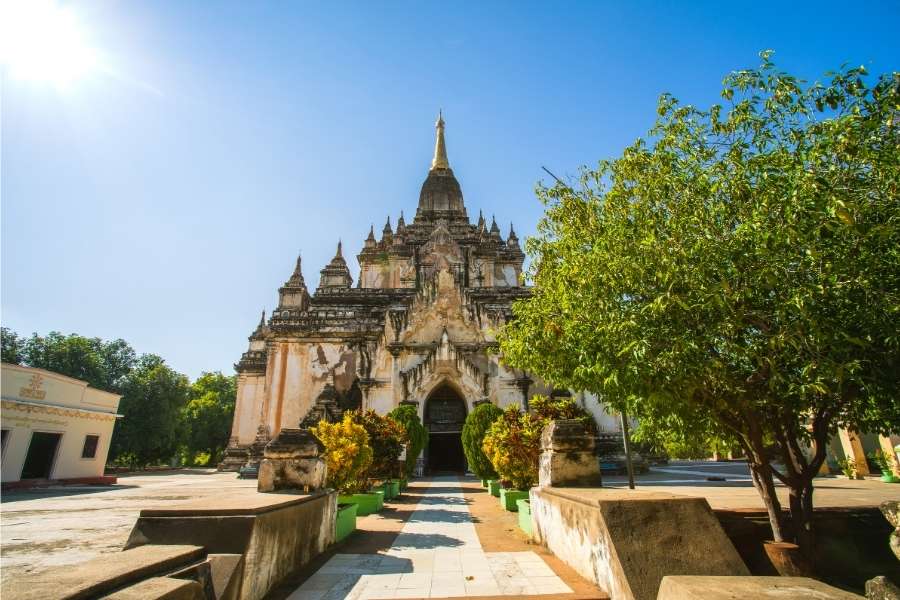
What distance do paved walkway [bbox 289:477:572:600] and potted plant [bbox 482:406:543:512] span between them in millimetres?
2352

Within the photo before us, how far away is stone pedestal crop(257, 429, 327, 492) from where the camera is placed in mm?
7078

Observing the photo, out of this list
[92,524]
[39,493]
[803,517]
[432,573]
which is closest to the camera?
[432,573]

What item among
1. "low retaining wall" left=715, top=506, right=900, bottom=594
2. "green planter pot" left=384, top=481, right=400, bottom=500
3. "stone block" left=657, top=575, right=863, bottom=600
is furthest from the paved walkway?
"green planter pot" left=384, top=481, right=400, bottom=500

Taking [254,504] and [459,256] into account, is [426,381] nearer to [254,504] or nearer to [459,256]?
[459,256]

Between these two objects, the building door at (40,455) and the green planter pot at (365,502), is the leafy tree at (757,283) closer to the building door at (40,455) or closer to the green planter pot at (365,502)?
the green planter pot at (365,502)

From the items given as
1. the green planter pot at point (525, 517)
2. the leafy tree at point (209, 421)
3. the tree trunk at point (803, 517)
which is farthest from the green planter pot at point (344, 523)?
the leafy tree at point (209, 421)

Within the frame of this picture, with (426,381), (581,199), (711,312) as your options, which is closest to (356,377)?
(426,381)

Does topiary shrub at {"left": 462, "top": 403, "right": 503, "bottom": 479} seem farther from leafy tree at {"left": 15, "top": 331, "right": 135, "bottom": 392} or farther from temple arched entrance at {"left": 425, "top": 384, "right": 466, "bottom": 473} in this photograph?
leafy tree at {"left": 15, "top": 331, "right": 135, "bottom": 392}

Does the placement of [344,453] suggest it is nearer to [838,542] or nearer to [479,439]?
[479,439]

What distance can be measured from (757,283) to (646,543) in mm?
3081

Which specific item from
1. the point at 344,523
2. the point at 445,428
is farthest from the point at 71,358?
the point at 344,523

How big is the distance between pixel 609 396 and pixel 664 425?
51.4 inches

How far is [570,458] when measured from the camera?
7492 millimetres

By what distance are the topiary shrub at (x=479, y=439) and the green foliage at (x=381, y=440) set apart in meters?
2.18
